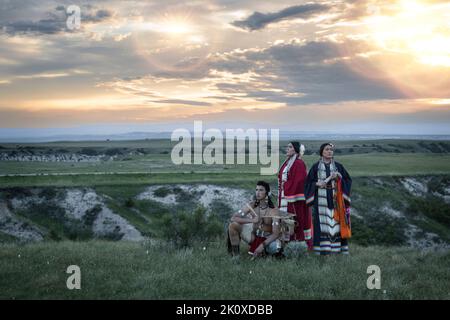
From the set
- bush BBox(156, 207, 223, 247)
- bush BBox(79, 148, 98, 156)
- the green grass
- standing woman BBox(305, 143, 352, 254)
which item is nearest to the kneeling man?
the green grass

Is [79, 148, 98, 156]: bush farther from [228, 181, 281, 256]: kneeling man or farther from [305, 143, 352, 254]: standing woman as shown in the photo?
[228, 181, 281, 256]: kneeling man

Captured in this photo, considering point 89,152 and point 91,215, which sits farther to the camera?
point 89,152

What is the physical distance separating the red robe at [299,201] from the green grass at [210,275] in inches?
36.7

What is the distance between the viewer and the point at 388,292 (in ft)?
27.4

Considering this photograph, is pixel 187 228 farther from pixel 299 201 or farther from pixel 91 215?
pixel 91 215

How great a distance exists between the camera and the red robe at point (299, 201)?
11.6 meters

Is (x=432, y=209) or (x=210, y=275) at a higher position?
(x=210, y=275)

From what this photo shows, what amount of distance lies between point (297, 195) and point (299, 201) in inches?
8.2

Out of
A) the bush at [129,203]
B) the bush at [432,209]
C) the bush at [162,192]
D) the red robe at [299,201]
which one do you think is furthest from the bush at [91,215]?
the bush at [432,209]

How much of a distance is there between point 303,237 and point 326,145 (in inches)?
101

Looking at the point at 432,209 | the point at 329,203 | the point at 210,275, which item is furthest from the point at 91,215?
the point at 432,209

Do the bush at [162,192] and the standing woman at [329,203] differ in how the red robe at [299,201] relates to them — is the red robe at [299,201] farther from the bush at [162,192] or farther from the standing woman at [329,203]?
the bush at [162,192]

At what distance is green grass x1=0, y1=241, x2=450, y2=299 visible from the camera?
821 centimetres

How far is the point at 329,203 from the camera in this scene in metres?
11.7
